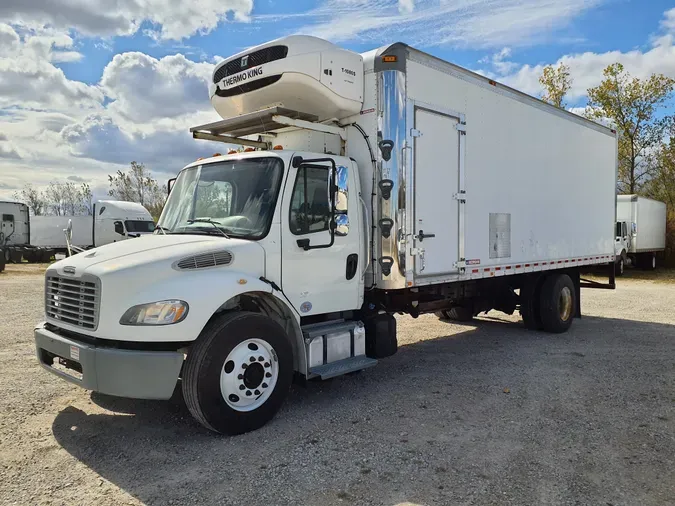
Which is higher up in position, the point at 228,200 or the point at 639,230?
the point at 228,200

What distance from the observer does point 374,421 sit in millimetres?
5152

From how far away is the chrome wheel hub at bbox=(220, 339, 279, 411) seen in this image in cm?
468

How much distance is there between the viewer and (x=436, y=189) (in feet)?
21.4

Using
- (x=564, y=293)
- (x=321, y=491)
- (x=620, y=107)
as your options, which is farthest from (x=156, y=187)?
(x=321, y=491)

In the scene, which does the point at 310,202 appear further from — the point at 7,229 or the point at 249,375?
the point at 7,229

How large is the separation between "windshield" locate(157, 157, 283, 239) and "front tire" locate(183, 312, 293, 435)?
94 cm

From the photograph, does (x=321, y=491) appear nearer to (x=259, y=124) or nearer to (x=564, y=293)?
(x=259, y=124)

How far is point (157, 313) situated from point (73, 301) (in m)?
0.95

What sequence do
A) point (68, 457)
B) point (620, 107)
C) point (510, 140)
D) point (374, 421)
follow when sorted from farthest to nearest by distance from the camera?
point (620, 107), point (510, 140), point (374, 421), point (68, 457)

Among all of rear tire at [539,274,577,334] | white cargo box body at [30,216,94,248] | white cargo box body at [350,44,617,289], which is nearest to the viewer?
white cargo box body at [350,44,617,289]

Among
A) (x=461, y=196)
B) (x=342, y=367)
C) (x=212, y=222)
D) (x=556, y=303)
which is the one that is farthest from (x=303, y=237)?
(x=556, y=303)

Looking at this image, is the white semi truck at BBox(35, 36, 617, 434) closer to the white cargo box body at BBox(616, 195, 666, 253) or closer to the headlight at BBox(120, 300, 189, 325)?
the headlight at BBox(120, 300, 189, 325)

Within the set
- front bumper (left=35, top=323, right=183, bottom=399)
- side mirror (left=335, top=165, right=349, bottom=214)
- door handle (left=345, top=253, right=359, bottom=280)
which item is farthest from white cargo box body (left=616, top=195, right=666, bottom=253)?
front bumper (left=35, top=323, right=183, bottom=399)

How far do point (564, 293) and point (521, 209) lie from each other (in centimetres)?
255
